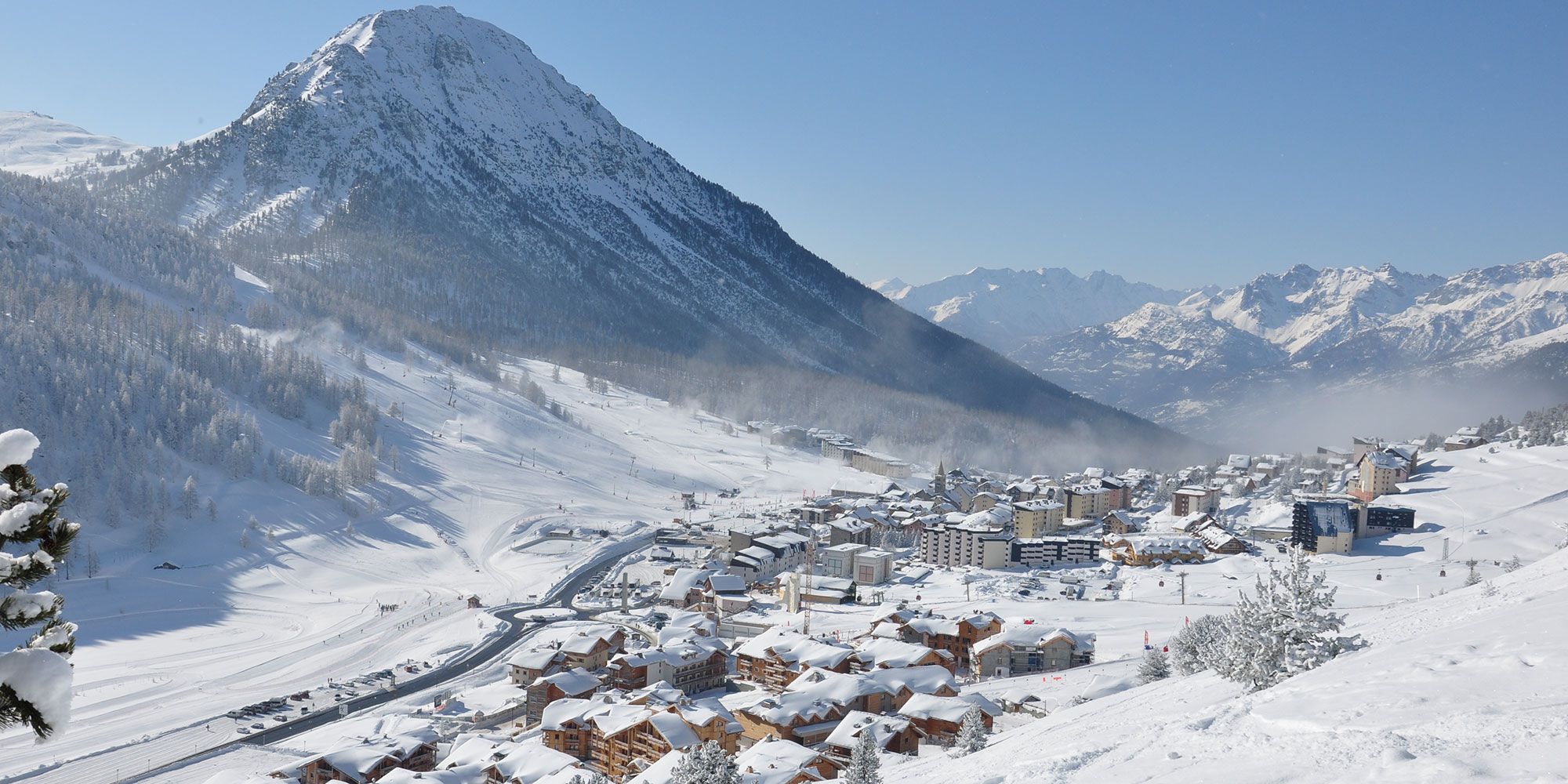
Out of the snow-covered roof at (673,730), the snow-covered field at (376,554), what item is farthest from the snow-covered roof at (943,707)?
the snow-covered field at (376,554)

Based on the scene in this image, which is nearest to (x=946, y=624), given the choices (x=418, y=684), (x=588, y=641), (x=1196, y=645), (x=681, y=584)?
(x=588, y=641)

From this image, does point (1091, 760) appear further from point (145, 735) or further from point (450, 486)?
point (450, 486)

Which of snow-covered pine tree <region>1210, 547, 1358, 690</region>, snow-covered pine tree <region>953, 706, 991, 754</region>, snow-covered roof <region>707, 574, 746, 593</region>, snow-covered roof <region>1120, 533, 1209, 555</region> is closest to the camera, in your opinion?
snow-covered pine tree <region>1210, 547, 1358, 690</region>

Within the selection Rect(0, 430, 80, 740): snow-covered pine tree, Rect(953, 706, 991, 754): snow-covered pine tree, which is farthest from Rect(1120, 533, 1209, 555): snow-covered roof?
Rect(0, 430, 80, 740): snow-covered pine tree

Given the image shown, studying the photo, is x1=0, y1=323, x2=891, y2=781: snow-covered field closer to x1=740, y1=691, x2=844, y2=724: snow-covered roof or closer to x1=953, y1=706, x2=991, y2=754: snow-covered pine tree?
x1=740, y1=691, x2=844, y2=724: snow-covered roof

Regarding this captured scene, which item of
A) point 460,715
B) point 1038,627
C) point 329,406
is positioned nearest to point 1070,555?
point 1038,627

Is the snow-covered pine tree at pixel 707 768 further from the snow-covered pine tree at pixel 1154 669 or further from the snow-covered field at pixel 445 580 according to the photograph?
the snow-covered pine tree at pixel 1154 669
